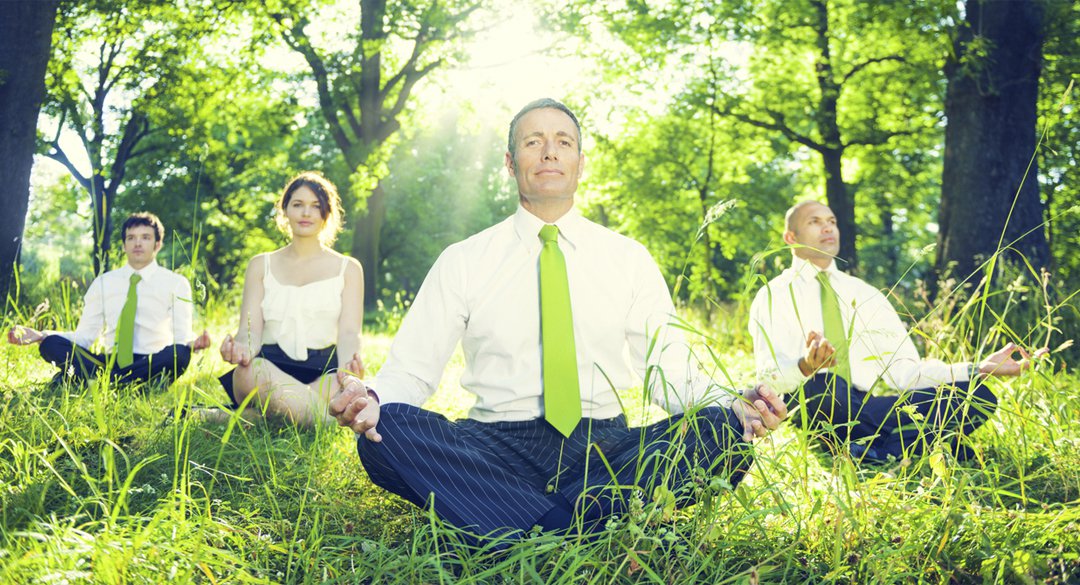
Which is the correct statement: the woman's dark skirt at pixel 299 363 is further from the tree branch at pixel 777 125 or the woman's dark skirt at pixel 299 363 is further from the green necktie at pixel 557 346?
the tree branch at pixel 777 125

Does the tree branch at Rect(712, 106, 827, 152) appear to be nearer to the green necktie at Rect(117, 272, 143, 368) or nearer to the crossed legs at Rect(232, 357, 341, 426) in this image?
the green necktie at Rect(117, 272, 143, 368)

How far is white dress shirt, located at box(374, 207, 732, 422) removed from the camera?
330cm

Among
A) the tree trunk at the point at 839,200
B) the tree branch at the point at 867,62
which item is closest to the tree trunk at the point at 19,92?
the tree trunk at the point at 839,200

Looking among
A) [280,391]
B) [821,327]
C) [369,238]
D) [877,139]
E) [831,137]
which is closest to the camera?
[280,391]

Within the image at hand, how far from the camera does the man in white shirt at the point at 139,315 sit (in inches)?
230

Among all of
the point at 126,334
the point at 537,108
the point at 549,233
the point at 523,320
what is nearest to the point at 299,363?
the point at 126,334

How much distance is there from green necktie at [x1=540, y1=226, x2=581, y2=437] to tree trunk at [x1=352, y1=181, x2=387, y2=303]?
15.7m

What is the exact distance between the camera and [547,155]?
322cm

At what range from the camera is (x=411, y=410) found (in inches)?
118

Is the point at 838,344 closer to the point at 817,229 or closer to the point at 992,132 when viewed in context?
the point at 817,229

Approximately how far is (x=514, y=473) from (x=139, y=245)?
4216mm

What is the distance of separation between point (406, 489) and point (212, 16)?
13.9 metres

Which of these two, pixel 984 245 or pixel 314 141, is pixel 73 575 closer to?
pixel 984 245

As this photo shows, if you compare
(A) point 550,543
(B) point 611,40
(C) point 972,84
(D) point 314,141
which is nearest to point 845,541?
(A) point 550,543
